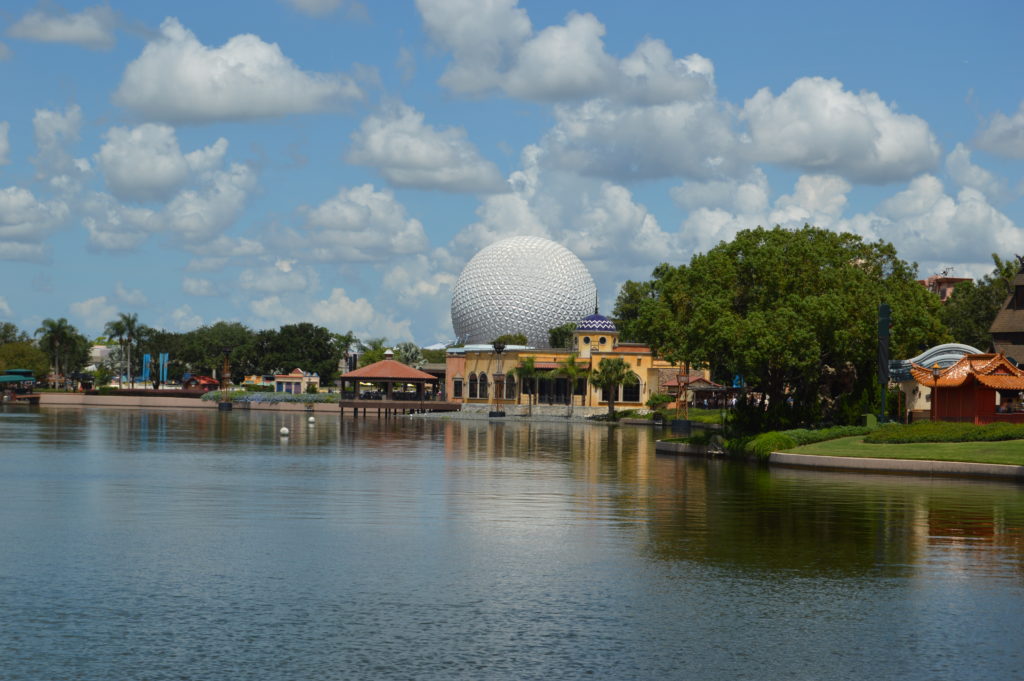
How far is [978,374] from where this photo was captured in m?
51.8

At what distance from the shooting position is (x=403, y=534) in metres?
26.9

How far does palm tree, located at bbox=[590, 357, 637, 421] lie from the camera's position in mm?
104188

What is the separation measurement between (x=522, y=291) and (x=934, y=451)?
8682cm

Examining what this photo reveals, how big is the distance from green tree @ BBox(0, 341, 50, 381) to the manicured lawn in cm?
12577

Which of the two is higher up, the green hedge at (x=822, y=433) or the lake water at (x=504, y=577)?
the green hedge at (x=822, y=433)

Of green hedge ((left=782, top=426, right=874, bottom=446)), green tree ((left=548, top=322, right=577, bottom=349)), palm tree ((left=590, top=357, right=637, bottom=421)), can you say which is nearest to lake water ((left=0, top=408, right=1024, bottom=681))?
green hedge ((left=782, top=426, right=874, bottom=446))

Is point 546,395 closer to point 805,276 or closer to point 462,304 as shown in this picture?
point 462,304

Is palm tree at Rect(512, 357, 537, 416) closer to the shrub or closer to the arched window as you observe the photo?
the arched window

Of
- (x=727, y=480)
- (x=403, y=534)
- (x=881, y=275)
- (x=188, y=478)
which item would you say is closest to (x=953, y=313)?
(x=881, y=275)

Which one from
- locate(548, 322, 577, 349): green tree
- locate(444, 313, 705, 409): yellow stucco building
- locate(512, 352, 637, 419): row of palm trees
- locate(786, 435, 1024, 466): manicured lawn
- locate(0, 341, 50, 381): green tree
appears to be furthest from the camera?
locate(0, 341, 50, 381): green tree

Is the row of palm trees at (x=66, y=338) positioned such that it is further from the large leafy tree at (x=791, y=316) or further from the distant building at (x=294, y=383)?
the large leafy tree at (x=791, y=316)

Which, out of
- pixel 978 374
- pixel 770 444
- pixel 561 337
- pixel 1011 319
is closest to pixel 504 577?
pixel 770 444

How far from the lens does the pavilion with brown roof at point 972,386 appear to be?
2039 inches

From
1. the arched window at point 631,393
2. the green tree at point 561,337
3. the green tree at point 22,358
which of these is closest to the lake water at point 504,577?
the arched window at point 631,393
